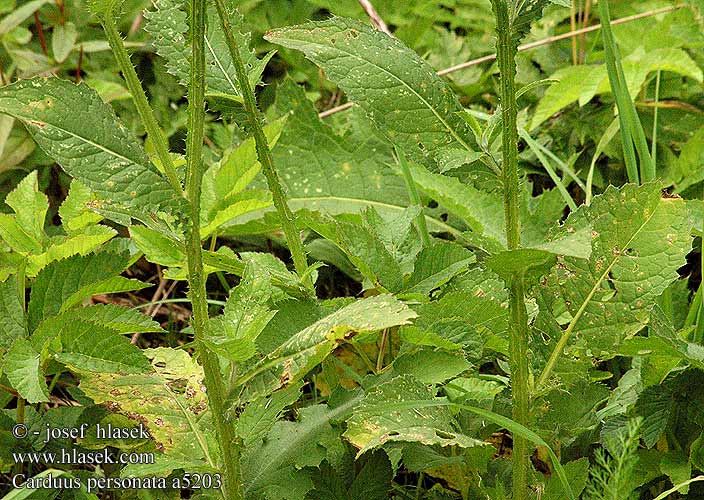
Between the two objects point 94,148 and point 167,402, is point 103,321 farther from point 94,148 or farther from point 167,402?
point 94,148

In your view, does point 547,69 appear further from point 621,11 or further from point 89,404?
point 89,404

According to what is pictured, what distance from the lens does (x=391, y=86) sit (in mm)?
1133

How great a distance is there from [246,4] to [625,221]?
1.86 metres

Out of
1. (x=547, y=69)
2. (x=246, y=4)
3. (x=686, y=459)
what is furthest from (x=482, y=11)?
(x=686, y=459)

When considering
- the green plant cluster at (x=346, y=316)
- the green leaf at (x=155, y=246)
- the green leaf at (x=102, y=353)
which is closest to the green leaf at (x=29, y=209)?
the green plant cluster at (x=346, y=316)

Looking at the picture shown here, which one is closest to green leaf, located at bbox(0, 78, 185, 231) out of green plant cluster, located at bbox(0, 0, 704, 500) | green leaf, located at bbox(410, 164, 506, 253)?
green plant cluster, located at bbox(0, 0, 704, 500)

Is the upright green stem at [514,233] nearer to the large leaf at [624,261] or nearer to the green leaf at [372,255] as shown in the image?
the large leaf at [624,261]

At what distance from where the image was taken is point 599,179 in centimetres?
213

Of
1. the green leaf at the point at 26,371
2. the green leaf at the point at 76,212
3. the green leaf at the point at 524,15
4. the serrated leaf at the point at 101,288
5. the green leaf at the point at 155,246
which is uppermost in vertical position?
the green leaf at the point at 524,15

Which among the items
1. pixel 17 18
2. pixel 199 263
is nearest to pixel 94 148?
pixel 199 263

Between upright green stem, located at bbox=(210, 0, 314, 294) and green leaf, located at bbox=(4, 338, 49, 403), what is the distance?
39 cm

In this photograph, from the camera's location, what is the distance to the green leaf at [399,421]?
1046mm

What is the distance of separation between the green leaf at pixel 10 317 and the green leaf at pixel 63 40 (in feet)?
3.94

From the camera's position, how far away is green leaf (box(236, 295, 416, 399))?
996 millimetres
